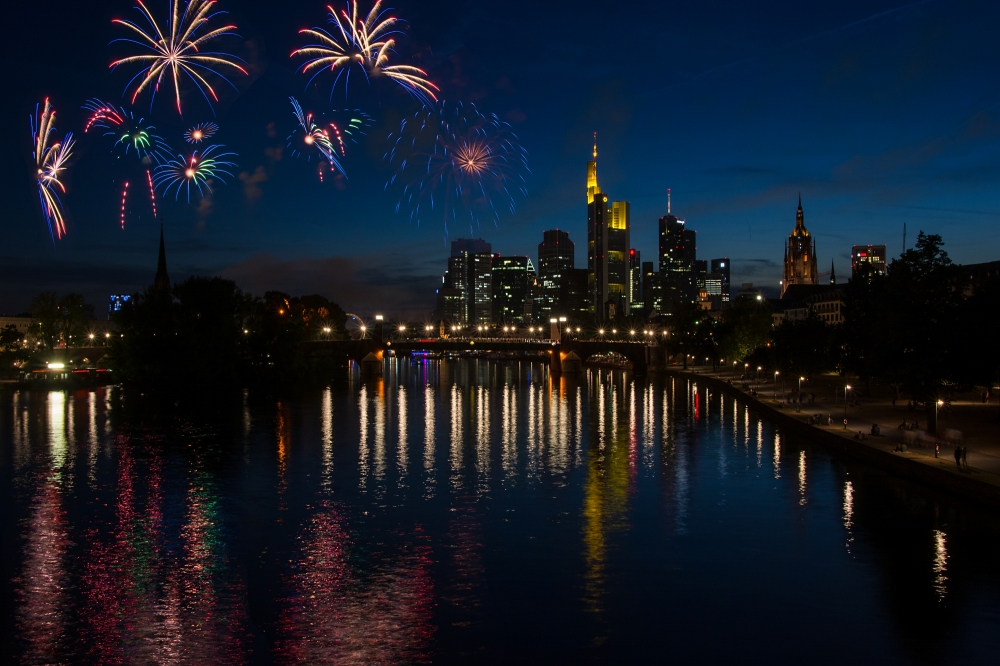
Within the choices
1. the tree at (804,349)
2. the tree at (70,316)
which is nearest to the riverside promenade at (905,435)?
the tree at (804,349)

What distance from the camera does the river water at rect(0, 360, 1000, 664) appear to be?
19.8m

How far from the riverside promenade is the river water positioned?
3.13 feet

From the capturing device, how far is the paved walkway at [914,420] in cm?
3556

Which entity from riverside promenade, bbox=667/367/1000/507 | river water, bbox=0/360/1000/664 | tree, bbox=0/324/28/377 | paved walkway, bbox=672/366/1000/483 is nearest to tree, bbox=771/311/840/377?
paved walkway, bbox=672/366/1000/483

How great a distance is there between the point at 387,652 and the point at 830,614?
11422 mm

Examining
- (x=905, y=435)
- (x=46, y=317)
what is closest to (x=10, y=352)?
(x=46, y=317)

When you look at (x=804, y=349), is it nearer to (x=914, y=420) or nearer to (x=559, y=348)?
(x=914, y=420)

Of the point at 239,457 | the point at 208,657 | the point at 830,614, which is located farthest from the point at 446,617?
the point at 239,457

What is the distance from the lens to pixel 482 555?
2656 centimetres

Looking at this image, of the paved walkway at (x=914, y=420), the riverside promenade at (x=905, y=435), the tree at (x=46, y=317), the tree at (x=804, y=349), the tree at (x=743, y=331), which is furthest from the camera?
the tree at (x=46, y=317)

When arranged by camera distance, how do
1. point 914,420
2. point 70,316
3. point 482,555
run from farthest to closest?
point 70,316
point 914,420
point 482,555

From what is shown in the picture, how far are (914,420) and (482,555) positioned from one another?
3441 centimetres

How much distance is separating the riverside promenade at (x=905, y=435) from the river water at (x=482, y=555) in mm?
955

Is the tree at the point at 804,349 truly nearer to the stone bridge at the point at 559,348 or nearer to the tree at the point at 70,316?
the stone bridge at the point at 559,348
